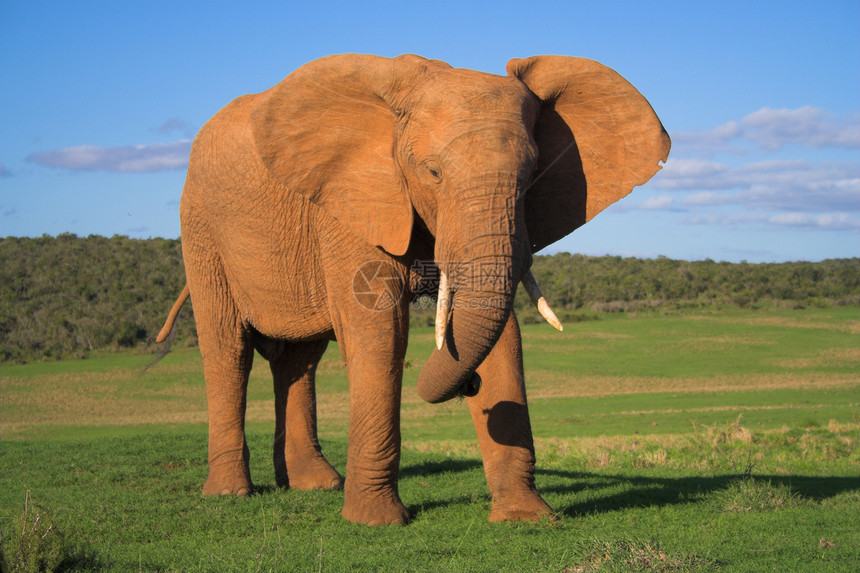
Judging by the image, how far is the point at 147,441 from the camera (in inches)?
539

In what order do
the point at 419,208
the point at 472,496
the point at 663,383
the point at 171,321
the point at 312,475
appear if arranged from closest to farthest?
1. the point at 419,208
2. the point at 472,496
3. the point at 312,475
4. the point at 171,321
5. the point at 663,383

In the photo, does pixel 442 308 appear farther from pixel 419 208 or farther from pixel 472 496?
pixel 472 496

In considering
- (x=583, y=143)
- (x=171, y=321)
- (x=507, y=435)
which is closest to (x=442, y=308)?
(x=507, y=435)

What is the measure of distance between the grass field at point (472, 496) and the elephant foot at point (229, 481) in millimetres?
277

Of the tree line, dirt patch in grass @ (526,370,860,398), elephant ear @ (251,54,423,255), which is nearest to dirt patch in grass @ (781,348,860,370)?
dirt patch in grass @ (526,370,860,398)

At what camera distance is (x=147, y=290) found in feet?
173

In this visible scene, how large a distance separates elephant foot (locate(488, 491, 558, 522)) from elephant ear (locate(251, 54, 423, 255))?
2.35m

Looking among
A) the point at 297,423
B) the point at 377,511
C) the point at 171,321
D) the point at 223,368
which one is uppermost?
the point at 171,321

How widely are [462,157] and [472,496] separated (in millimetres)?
4044

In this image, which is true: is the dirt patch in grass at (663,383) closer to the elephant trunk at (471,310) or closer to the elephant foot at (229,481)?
the elephant foot at (229,481)

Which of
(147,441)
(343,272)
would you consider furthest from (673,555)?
(147,441)

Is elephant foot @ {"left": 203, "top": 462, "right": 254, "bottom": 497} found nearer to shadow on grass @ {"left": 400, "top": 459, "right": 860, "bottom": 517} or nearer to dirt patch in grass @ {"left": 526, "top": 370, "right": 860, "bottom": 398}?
shadow on grass @ {"left": 400, "top": 459, "right": 860, "bottom": 517}

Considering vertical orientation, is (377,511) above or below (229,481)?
above

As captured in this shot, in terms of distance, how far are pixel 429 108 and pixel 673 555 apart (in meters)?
3.60
